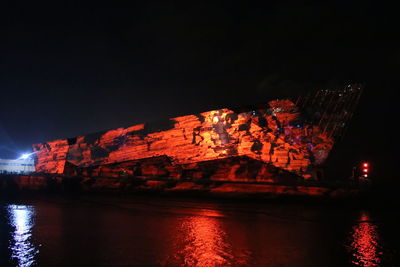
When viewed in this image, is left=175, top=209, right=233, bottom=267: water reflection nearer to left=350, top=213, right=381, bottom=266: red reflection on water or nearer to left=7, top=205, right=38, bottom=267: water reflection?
left=350, top=213, right=381, bottom=266: red reflection on water

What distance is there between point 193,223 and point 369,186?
6.44 m

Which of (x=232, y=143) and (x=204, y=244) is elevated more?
(x=232, y=143)

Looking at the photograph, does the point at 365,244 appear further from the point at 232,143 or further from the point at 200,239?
the point at 232,143

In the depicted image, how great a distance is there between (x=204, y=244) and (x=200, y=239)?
0.34 m

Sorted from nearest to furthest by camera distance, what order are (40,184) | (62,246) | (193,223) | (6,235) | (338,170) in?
(62,246)
(6,235)
(193,223)
(338,170)
(40,184)

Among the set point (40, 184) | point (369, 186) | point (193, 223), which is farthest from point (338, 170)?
point (40, 184)

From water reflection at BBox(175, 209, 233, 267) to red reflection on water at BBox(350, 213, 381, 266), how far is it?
72.7 inches

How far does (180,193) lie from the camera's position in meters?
14.6

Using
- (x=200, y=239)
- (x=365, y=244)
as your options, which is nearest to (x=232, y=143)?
(x=200, y=239)

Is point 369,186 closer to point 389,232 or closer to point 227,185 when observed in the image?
point 389,232

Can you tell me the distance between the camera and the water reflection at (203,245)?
13.9ft

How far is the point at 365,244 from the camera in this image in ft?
17.2

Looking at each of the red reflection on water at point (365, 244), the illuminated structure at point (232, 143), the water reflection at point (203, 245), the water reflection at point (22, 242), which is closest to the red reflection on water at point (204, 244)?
the water reflection at point (203, 245)

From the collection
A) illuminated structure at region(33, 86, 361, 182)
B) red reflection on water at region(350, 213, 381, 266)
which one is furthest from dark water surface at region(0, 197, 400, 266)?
illuminated structure at region(33, 86, 361, 182)
